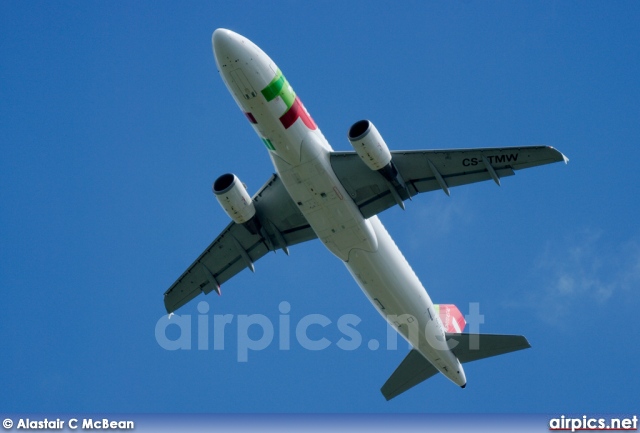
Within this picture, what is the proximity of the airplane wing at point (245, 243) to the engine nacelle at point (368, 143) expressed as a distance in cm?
545

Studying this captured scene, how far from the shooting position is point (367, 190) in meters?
39.7

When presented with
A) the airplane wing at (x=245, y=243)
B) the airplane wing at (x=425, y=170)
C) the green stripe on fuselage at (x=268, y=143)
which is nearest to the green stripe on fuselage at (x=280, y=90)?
the green stripe on fuselage at (x=268, y=143)

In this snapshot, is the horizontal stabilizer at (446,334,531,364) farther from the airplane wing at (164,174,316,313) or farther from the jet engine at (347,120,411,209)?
the jet engine at (347,120,411,209)

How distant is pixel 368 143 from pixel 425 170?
11.7 feet

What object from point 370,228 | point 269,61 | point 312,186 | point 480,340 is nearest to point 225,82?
point 269,61

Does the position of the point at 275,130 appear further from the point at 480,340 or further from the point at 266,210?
the point at 480,340

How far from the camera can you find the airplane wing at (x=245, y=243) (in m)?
42.0

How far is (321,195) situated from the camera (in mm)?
38250

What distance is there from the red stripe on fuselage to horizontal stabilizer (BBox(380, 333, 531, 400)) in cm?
1294

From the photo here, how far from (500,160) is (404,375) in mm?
13181

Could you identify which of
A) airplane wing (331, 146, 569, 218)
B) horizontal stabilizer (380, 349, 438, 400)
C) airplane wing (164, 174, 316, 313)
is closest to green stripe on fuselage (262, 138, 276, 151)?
airplane wing (331, 146, 569, 218)

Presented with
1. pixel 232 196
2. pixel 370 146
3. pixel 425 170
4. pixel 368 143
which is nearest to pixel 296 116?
pixel 368 143

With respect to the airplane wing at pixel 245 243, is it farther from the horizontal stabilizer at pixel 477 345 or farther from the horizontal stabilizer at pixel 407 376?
the horizontal stabilizer at pixel 477 345

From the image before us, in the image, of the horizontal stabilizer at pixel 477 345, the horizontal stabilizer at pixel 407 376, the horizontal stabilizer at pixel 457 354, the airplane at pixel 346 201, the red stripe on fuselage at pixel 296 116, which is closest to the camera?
the airplane at pixel 346 201
